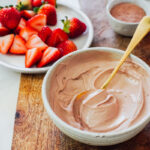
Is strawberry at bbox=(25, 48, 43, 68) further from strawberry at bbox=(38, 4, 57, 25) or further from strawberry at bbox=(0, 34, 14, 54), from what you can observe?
strawberry at bbox=(38, 4, 57, 25)

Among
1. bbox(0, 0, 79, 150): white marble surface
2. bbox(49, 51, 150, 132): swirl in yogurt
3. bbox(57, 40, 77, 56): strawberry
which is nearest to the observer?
bbox(49, 51, 150, 132): swirl in yogurt

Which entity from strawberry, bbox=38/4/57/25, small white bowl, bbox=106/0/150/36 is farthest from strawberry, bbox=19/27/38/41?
small white bowl, bbox=106/0/150/36

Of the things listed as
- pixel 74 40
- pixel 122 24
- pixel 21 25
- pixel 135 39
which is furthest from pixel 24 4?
pixel 135 39

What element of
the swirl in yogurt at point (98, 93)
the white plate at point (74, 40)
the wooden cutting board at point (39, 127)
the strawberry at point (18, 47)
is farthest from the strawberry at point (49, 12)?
the swirl in yogurt at point (98, 93)

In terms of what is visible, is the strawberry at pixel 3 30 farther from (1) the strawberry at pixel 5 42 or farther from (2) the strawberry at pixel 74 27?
(2) the strawberry at pixel 74 27

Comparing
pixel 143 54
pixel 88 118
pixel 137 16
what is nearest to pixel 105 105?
pixel 88 118
